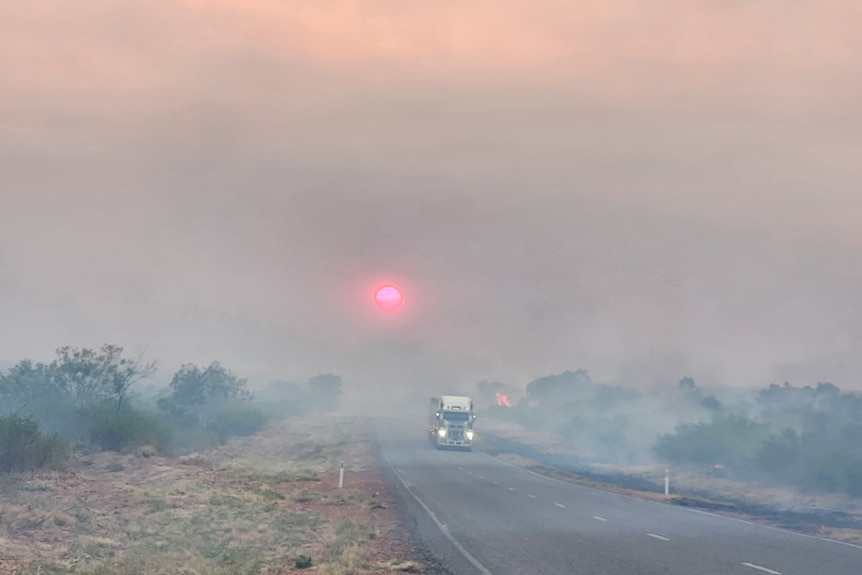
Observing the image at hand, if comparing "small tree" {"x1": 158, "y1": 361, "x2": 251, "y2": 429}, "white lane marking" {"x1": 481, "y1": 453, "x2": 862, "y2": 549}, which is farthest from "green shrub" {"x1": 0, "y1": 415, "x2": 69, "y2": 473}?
"small tree" {"x1": 158, "y1": 361, "x2": 251, "y2": 429}

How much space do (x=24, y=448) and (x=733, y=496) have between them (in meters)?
31.3

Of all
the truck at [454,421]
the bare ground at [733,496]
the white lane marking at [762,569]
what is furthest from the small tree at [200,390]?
the white lane marking at [762,569]

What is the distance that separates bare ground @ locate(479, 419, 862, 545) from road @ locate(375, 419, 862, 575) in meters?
1.99

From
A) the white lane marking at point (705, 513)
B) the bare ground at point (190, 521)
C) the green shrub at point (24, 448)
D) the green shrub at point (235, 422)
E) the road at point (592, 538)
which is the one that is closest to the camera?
the road at point (592, 538)

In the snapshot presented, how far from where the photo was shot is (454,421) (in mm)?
65000

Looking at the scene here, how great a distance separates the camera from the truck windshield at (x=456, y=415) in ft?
212

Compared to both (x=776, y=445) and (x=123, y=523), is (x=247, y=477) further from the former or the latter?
(x=776, y=445)

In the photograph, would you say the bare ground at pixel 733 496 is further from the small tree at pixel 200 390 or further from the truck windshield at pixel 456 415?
the small tree at pixel 200 390

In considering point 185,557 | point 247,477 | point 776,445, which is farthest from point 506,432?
point 185,557

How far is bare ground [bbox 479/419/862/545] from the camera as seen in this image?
1018 inches

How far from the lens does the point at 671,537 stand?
19594 millimetres

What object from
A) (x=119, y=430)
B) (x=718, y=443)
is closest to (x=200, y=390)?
(x=119, y=430)

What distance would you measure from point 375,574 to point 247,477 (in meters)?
24.8

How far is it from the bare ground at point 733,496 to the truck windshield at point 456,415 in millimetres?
4701
